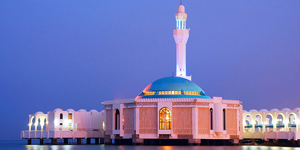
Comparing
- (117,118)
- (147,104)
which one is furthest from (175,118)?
(117,118)

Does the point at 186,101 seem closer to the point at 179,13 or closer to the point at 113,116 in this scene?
the point at 113,116

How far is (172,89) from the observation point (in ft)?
342

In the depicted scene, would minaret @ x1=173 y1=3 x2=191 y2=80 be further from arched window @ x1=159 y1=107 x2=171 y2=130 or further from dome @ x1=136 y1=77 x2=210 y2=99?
arched window @ x1=159 y1=107 x2=171 y2=130

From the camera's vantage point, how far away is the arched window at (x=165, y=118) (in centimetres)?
9906

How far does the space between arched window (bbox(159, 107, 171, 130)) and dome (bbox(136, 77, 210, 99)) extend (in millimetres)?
4004

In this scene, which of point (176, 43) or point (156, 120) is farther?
point (176, 43)

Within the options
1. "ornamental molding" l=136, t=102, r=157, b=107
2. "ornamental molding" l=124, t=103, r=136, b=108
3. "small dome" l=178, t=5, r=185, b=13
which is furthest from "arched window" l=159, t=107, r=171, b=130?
"small dome" l=178, t=5, r=185, b=13

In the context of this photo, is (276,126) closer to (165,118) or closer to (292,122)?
(292,122)

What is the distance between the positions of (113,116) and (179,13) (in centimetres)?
3030

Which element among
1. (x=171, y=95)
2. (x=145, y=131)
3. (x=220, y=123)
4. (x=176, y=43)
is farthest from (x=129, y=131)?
(x=176, y=43)

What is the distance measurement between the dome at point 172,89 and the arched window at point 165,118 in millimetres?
4004

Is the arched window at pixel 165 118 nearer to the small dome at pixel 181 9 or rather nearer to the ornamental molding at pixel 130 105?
the ornamental molding at pixel 130 105

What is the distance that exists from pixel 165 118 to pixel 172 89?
7159mm

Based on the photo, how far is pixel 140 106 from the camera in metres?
100
